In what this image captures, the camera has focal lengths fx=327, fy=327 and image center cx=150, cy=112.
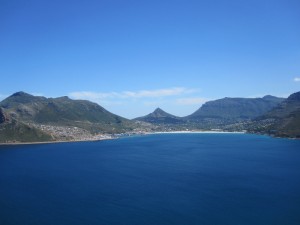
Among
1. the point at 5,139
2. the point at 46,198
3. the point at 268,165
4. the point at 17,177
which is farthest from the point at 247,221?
the point at 5,139

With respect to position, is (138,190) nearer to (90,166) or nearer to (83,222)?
(83,222)

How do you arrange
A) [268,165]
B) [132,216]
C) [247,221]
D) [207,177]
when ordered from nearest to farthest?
[247,221]
[132,216]
[207,177]
[268,165]

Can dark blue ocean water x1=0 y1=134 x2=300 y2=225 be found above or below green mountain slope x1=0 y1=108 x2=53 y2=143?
below

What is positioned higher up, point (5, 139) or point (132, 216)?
point (5, 139)

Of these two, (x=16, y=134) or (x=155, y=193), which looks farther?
(x=16, y=134)

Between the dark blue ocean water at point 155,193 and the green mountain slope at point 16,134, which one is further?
the green mountain slope at point 16,134

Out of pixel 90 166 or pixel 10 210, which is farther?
pixel 90 166

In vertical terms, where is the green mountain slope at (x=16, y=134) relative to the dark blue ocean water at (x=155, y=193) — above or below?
above

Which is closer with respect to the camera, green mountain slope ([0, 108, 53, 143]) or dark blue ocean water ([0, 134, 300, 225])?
dark blue ocean water ([0, 134, 300, 225])

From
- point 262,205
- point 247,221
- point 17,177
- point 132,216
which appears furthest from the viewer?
point 17,177

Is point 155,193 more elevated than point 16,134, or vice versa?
point 16,134
